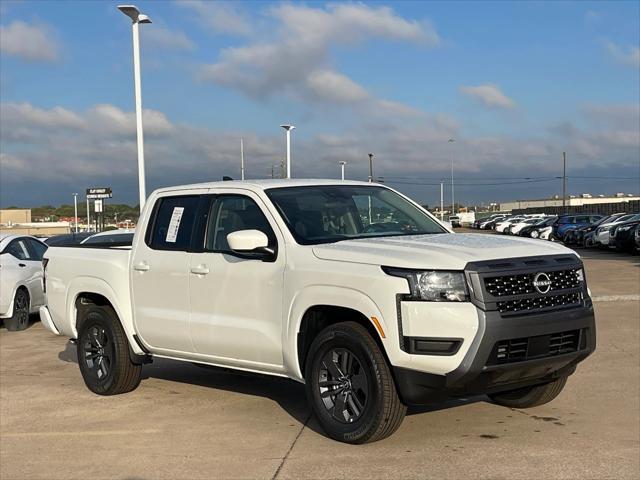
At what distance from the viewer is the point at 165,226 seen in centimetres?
720

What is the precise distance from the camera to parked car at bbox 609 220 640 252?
27016 millimetres

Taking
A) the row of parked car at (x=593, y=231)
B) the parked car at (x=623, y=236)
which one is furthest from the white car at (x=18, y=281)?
the parked car at (x=623, y=236)

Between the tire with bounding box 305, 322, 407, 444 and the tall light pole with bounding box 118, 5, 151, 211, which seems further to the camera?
the tall light pole with bounding box 118, 5, 151, 211

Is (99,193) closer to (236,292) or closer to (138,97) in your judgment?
(138,97)

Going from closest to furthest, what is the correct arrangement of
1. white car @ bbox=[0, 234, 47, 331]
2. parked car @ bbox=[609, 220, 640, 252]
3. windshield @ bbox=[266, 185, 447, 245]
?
windshield @ bbox=[266, 185, 447, 245], white car @ bbox=[0, 234, 47, 331], parked car @ bbox=[609, 220, 640, 252]

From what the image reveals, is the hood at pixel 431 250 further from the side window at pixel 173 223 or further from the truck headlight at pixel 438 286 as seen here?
the side window at pixel 173 223

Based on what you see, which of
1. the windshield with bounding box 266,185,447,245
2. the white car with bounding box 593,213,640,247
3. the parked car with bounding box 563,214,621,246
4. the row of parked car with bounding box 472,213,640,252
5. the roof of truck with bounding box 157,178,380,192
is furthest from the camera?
the parked car with bounding box 563,214,621,246

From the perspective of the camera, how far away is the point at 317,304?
5656mm

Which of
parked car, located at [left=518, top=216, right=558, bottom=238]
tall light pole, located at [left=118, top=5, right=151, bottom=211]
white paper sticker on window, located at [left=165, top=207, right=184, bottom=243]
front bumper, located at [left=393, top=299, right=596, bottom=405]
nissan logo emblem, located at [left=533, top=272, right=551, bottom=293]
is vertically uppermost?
tall light pole, located at [left=118, top=5, right=151, bottom=211]

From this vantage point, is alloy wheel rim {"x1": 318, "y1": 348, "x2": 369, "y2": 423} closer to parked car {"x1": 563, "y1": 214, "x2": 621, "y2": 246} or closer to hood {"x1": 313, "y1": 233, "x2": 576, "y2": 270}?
hood {"x1": 313, "y1": 233, "x2": 576, "y2": 270}

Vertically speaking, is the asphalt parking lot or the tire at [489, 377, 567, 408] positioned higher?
the tire at [489, 377, 567, 408]

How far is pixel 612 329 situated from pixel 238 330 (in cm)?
633

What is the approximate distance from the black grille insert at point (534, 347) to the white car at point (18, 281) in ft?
Answer: 30.3

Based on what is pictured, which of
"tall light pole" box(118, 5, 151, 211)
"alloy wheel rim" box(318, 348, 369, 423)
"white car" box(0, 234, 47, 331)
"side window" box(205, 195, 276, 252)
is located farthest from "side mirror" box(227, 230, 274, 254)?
"tall light pole" box(118, 5, 151, 211)
